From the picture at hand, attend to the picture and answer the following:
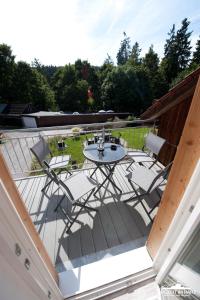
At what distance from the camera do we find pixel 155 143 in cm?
265


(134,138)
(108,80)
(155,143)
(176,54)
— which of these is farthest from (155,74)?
(155,143)

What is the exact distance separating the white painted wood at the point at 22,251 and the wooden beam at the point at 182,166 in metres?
0.92

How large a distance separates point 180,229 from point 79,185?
4.20ft

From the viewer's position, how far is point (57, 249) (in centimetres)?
173

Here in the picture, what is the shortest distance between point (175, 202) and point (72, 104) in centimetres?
2332

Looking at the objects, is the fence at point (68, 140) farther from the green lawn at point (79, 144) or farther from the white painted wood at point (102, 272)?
the white painted wood at point (102, 272)

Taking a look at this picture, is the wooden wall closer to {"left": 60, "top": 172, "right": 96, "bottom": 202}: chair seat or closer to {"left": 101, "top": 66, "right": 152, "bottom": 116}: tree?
{"left": 60, "top": 172, "right": 96, "bottom": 202}: chair seat

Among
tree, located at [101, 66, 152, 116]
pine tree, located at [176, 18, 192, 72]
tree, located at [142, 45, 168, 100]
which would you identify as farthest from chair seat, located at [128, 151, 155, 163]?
pine tree, located at [176, 18, 192, 72]

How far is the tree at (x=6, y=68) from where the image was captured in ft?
53.5

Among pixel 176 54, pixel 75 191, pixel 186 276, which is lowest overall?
pixel 186 276

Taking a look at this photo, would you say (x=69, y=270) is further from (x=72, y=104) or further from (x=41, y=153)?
(x=72, y=104)

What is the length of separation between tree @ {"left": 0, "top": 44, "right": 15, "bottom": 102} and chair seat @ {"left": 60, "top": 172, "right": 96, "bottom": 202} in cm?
1965

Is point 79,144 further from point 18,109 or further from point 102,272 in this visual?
point 18,109

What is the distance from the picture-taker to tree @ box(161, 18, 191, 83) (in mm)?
20922
